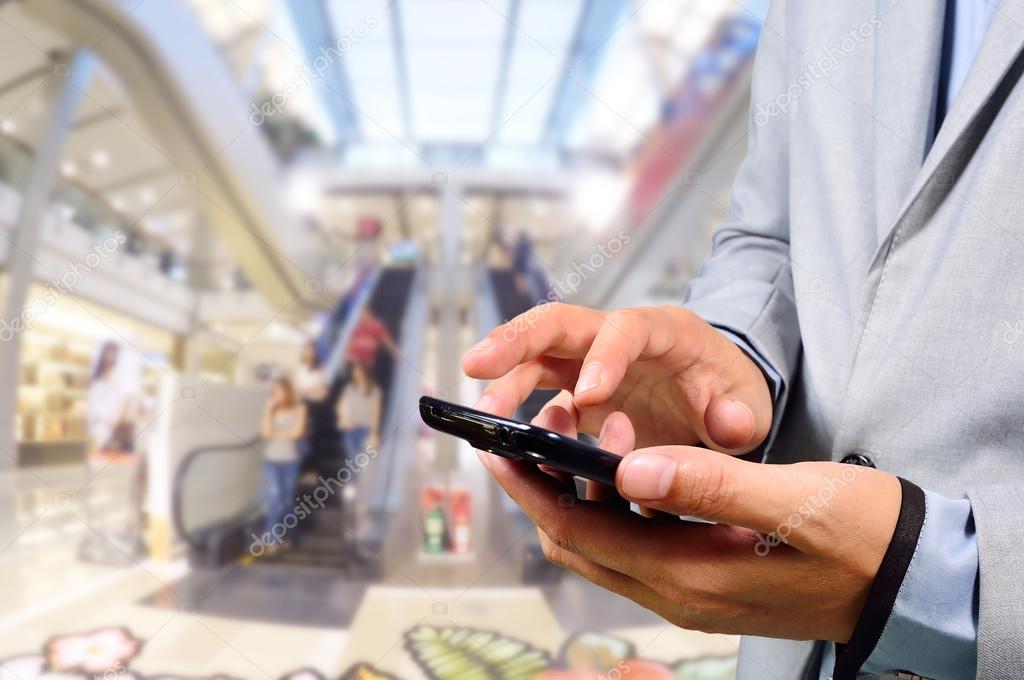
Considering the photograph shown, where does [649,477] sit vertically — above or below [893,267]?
below

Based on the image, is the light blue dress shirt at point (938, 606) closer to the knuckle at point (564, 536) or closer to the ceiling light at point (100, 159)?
the knuckle at point (564, 536)

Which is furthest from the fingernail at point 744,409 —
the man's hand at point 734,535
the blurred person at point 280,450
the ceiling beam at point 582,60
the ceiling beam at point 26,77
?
the ceiling beam at point 582,60

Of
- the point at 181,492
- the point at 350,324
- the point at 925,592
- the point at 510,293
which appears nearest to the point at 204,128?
the point at 350,324

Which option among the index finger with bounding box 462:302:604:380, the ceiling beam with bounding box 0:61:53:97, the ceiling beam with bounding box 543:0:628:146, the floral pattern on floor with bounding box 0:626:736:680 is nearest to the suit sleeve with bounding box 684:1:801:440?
the index finger with bounding box 462:302:604:380

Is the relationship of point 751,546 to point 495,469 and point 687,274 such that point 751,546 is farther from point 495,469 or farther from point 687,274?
point 687,274

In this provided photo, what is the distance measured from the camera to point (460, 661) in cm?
173

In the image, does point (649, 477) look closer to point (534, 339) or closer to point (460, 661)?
point (534, 339)

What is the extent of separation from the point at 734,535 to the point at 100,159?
13.1 ft

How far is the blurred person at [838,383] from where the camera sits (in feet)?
0.89

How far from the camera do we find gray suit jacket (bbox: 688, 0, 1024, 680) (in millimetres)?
325
